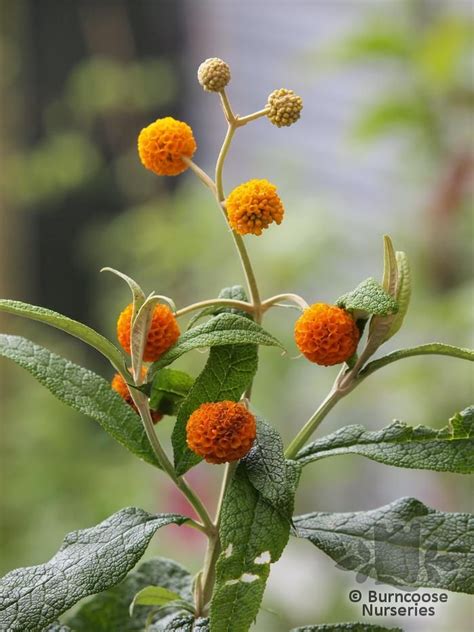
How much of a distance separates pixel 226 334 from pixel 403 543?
0.42 ft

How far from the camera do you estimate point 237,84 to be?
2.06 metres

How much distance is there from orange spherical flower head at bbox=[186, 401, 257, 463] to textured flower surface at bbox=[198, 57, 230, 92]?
133mm

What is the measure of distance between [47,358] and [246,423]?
110mm

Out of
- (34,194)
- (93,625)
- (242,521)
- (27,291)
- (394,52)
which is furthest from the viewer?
(27,291)

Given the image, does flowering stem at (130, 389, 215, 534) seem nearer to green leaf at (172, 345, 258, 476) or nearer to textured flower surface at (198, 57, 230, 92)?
green leaf at (172, 345, 258, 476)

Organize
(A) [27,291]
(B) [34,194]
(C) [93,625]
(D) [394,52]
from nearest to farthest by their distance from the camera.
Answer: (C) [93,625]
(D) [394,52]
(B) [34,194]
(A) [27,291]

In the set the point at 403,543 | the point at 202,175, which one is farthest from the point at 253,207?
the point at 403,543

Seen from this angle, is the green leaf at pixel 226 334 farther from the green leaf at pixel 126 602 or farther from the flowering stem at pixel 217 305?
the green leaf at pixel 126 602

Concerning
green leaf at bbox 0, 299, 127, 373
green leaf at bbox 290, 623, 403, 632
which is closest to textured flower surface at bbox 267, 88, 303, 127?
green leaf at bbox 0, 299, 127, 373

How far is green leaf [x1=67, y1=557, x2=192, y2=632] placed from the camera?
45 centimetres

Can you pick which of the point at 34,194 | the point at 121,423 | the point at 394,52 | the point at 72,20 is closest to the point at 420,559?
the point at 121,423

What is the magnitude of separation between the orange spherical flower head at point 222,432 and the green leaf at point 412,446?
0.04m

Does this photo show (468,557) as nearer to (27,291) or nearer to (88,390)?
(88,390)

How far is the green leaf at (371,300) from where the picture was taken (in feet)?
1.08
